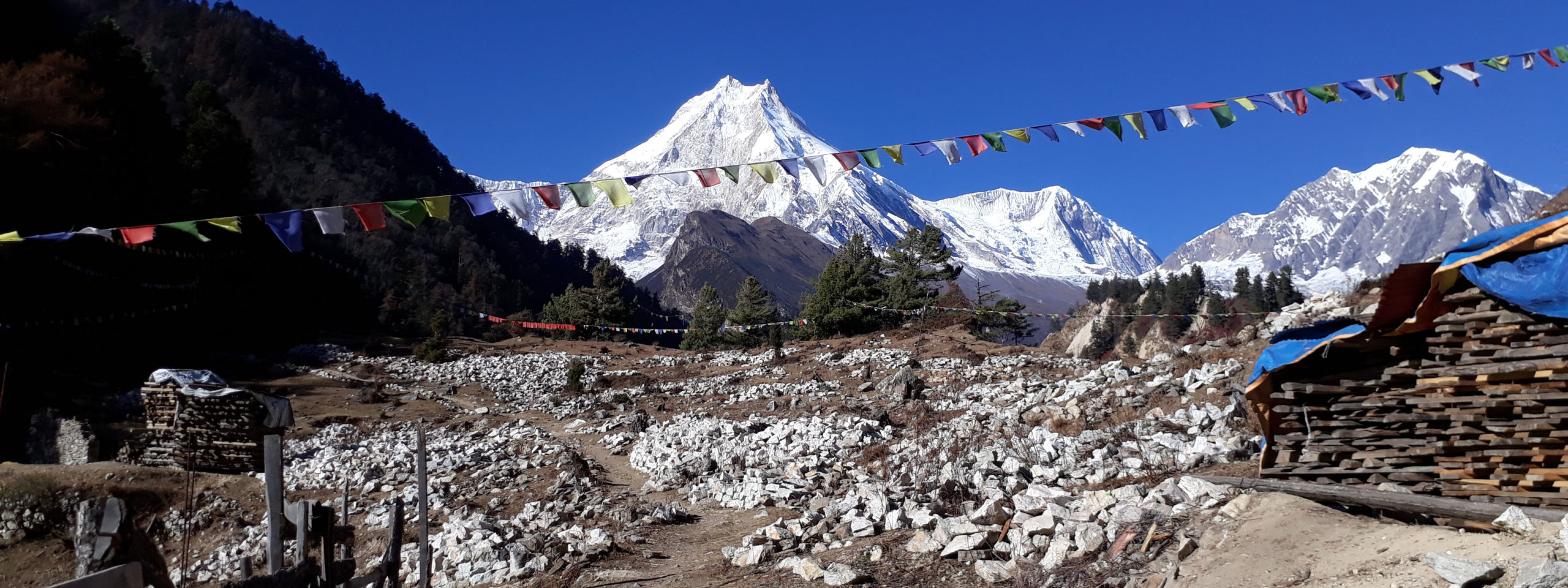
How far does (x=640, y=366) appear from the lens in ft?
104

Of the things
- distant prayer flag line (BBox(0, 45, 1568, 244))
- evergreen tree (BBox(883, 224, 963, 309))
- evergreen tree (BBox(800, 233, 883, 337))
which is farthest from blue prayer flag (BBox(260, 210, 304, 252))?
evergreen tree (BBox(883, 224, 963, 309))

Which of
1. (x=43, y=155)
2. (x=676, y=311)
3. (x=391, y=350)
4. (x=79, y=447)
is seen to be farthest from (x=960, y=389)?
(x=676, y=311)

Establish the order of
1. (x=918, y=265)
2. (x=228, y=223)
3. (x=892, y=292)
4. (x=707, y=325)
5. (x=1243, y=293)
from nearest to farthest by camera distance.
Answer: (x=228, y=223) → (x=892, y=292) → (x=918, y=265) → (x=707, y=325) → (x=1243, y=293)

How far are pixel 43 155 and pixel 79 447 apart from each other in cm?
1175

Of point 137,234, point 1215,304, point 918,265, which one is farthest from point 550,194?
point 1215,304

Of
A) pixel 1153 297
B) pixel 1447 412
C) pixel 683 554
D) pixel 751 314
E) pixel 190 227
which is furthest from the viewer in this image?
pixel 1153 297

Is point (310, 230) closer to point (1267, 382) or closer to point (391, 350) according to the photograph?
point (391, 350)

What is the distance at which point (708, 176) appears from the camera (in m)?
9.29

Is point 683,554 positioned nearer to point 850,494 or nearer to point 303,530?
point 850,494

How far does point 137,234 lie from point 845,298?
124ft

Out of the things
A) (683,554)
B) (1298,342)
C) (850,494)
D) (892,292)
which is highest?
(892,292)

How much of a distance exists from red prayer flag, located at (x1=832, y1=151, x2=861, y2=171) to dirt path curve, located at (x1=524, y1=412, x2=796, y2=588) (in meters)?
3.93

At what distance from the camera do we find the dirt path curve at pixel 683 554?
7.59m

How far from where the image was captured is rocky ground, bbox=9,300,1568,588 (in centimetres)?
550
